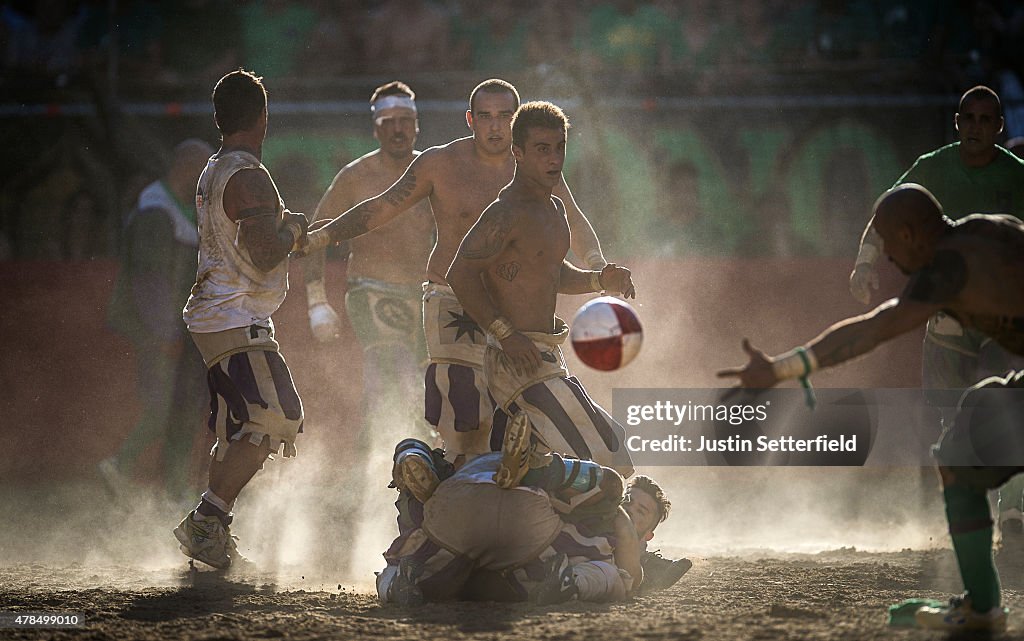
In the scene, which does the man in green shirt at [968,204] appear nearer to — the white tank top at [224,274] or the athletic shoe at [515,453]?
the athletic shoe at [515,453]

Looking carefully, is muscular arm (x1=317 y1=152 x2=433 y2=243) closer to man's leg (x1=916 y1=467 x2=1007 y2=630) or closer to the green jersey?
the green jersey

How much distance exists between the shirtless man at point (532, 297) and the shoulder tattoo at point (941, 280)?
69.9 inches

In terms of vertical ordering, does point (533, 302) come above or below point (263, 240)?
below

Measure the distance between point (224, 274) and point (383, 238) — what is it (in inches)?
77.5

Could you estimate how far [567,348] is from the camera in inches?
386

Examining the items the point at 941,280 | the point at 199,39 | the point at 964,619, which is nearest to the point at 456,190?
the point at 941,280

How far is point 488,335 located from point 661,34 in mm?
8755

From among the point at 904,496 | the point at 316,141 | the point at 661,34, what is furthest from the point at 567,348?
the point at 661,34

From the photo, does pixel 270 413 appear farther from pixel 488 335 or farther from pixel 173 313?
pixel 173 313

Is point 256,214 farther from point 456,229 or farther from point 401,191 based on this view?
point 456,229

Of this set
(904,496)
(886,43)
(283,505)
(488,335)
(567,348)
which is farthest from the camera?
(886,43)

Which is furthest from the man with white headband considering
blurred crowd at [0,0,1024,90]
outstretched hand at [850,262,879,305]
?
blurred crowd at [0,0,1024,90]

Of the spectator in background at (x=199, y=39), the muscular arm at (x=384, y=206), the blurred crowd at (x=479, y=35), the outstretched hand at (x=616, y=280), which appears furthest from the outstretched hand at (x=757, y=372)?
the spectator in background at (x=199, y=39)

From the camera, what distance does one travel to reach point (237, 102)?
18.8 ft
